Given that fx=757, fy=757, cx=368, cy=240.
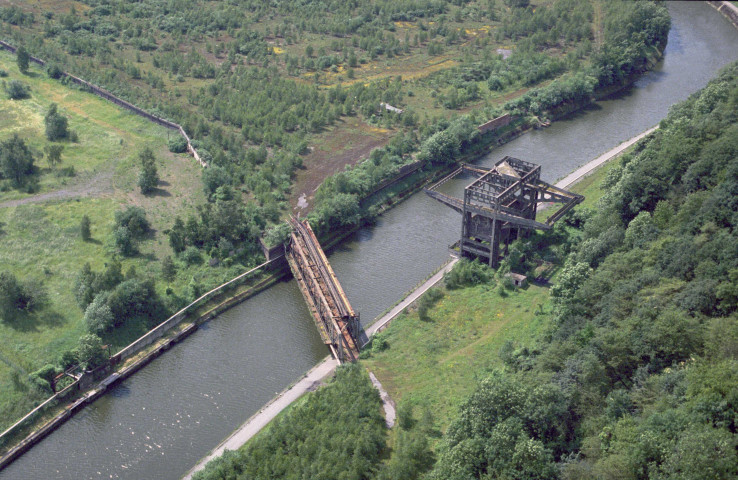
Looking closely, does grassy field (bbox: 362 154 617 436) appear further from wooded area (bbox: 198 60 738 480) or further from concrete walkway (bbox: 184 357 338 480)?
concrete walkway (bbox: 184 357 338 480)

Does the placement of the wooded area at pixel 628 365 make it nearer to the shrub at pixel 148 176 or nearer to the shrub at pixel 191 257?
the shrub at pixel 191 257

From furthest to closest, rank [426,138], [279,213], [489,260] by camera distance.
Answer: [426,138]
[279,213]
[489,260]

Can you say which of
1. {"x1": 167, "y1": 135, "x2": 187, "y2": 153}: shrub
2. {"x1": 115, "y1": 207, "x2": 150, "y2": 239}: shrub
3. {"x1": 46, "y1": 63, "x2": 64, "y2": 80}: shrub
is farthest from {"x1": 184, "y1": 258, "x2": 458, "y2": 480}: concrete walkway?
{"x1": 46, "y1": 63, "x2": 64, "y2": 80}: shrub

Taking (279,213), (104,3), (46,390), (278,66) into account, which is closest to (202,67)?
(278,66)

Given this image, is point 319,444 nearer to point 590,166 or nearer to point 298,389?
point 298,389

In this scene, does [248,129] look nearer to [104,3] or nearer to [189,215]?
[189,215]

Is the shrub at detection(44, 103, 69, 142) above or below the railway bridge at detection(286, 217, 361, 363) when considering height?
above

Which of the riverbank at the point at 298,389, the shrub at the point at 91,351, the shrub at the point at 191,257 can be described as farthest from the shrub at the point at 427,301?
the shrub at the point at 91,351
